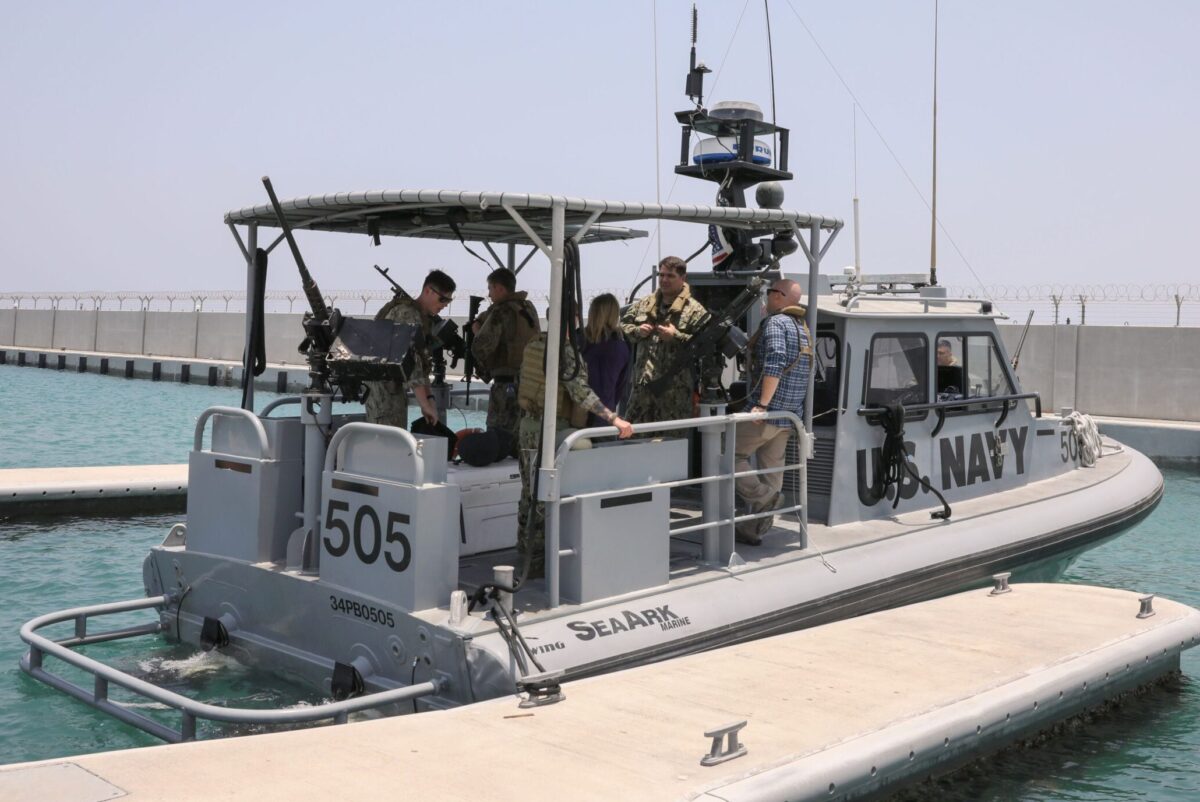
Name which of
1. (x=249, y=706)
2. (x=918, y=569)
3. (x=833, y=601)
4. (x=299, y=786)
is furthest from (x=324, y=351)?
(x=918, y=569)

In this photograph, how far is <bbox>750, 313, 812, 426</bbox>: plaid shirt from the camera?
6.36m

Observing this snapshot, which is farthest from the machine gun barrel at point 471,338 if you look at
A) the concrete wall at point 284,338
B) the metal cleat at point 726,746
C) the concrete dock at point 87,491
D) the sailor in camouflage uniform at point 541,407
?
the concrete wall at point 284,338

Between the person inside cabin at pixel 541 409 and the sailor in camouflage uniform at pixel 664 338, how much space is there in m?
0.98

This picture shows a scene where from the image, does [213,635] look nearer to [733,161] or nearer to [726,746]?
[726,746]

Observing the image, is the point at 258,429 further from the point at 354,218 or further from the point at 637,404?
the point at 637,404

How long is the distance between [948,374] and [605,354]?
11.7 feet

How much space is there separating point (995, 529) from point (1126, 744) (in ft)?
6.47

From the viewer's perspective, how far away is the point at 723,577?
19.7 feet

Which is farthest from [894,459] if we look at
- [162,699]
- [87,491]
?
[87,491]

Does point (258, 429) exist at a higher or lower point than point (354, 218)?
lower

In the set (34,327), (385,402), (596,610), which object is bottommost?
(596,610)

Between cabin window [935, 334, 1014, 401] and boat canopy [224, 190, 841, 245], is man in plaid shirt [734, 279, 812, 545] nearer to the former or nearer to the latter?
boat canopy [224, 190, 841, 245]

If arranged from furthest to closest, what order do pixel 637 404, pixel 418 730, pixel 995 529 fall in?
1. pixel 995 529
2. pixel 637 404
3. pixel 418 730

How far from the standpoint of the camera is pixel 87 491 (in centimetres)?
1210
